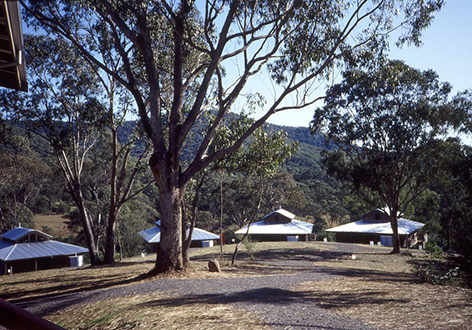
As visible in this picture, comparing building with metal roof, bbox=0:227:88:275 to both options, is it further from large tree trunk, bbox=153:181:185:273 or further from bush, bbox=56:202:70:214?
bush, bbox=56:202:70:214

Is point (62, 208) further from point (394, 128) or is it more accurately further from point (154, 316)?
point (154, 316)

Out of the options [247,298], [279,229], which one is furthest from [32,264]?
[247,298]

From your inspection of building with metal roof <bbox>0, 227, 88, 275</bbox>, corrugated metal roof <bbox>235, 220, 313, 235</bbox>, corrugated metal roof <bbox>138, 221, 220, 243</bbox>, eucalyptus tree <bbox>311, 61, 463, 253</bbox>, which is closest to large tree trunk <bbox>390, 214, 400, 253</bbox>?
eucalyptus tree <bbox>311, 61, 463, 253</bbox>

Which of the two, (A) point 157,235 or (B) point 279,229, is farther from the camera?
(B) point 279,229

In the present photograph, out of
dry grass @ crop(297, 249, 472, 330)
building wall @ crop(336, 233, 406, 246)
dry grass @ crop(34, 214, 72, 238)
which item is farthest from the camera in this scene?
dry grass @ crop(34, 214, 72, 238)

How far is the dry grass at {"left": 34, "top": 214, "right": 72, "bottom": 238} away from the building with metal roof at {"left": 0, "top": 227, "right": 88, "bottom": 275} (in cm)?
1878

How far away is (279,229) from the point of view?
35.5 metres

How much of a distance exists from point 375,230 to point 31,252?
93.5ft

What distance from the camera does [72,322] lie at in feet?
20.7

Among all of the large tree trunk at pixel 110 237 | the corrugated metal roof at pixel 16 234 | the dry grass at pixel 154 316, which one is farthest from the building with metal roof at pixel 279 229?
the dry grass at pixel 154 316

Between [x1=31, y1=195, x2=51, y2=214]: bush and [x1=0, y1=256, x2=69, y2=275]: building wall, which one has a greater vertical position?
[x1=31, y1=195, x2=51, y2=214]: bush

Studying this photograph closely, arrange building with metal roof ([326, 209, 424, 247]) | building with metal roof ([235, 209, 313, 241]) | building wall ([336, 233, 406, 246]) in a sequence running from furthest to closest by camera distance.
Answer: building wall ([336, 233, 406, 246]) < building with metal roof ([235, 209, 313, 241]) < building with metal roof ([326, 209, 424, 247])

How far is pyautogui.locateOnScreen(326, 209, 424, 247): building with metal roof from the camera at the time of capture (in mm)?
34156

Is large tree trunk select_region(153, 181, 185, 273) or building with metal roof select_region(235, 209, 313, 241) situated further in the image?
building with metal roof select_region(235, 209, 313, 241)
